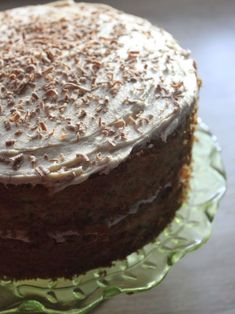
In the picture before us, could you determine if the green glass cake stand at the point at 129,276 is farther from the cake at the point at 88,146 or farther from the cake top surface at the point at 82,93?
the cake top surface at the point at 82,93

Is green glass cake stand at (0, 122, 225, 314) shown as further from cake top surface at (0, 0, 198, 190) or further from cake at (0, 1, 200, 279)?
cake top surface at (0, 0, 198, 190)

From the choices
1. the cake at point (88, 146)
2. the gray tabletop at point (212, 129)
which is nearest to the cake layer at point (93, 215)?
the cake at point (88, 146)

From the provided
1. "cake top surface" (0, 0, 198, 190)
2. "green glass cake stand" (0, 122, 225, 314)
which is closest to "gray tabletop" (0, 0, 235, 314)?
"green glass cake stand" (0, 122, 225, 314)

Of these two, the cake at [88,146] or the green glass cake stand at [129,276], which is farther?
the green glass cake stand at [129,276]

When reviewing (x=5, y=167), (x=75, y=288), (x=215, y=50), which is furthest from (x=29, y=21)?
(x=215, y=50)

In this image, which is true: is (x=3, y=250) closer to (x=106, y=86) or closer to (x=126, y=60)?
Result: (x=106, y=86)

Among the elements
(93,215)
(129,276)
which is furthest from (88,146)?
(129,276)
